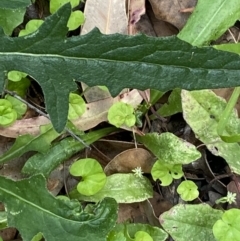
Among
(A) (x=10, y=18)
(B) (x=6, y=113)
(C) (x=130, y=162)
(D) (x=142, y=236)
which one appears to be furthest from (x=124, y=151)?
(A) (x=10, y=18)

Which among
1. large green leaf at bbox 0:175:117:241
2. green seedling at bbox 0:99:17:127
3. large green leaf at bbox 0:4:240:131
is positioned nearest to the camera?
large green leaf at bbox 0:4:240:131

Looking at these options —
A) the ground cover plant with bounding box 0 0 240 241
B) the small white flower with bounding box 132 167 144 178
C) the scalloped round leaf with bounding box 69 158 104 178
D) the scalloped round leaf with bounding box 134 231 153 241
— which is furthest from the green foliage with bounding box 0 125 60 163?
the scalloped round leaf with bounding box 134 231 153 241

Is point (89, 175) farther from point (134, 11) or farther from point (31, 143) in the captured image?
point (134, 11)

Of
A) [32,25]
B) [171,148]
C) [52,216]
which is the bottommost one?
[52,216]

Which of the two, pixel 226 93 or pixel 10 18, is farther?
pixel 226 93

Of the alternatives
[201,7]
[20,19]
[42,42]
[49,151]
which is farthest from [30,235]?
[201,7]

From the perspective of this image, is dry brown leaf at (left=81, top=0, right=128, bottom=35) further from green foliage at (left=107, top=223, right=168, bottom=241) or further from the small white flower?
green foliage at (left=107, top=223, right=168, bottom=241)

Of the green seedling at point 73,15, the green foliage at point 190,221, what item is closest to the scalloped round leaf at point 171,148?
the green foliage at point 190,221

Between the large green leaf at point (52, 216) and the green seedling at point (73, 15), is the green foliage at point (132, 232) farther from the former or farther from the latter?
the green seedling at point (73, 15)
